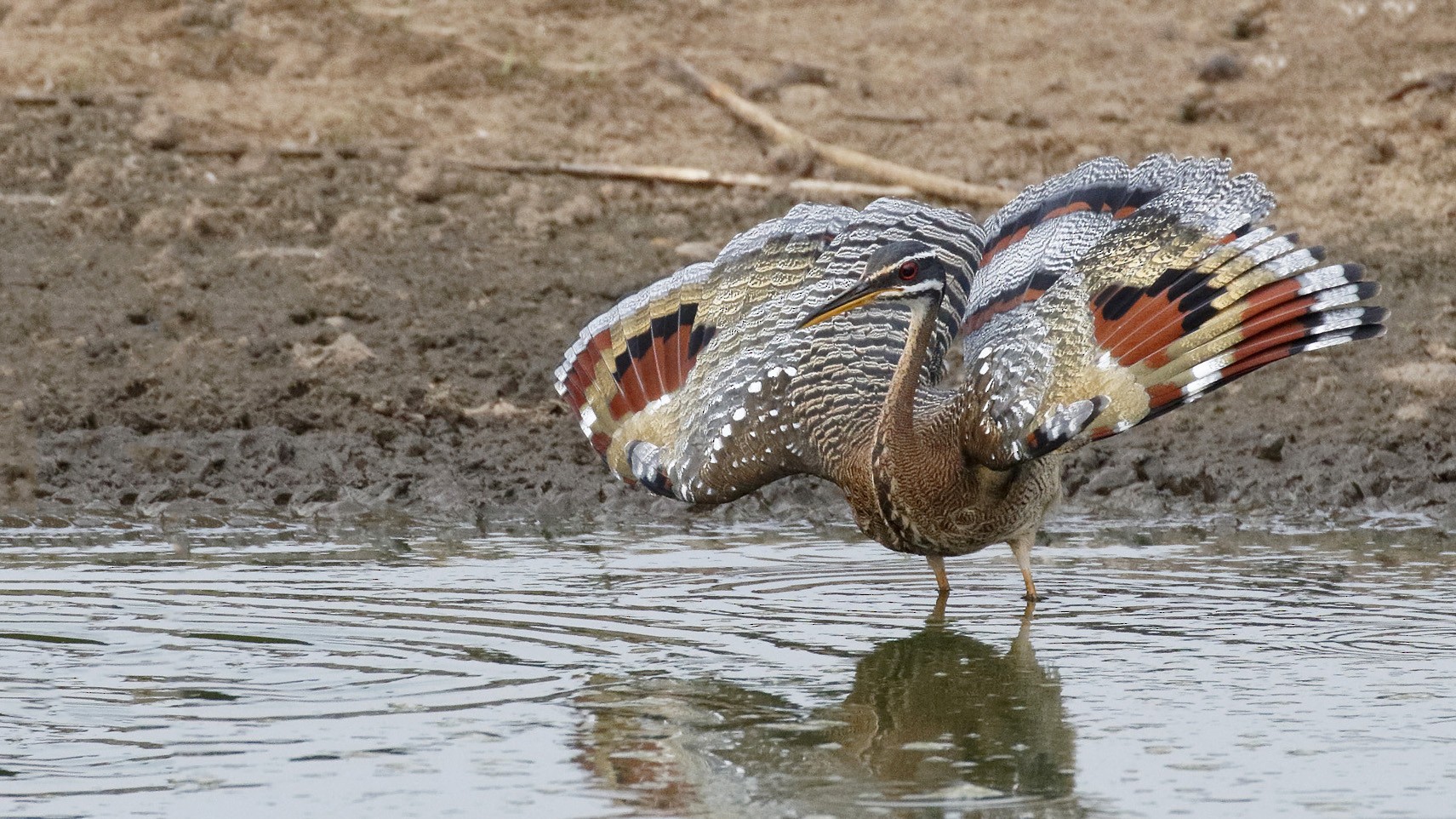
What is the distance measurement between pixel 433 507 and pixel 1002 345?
275cm

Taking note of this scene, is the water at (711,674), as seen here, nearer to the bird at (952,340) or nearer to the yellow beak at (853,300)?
the bird at (952,340)

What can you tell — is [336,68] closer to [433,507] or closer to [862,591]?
[433,507]

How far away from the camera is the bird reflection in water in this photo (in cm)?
461

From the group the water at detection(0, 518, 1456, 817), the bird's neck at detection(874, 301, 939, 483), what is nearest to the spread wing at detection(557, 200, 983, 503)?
the bird's neck at detection(874, 301, 939, 483)

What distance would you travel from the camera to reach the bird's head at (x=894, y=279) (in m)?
6.24

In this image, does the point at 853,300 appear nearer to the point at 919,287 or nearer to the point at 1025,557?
the point at 919,287

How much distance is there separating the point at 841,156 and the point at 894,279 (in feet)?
17.0

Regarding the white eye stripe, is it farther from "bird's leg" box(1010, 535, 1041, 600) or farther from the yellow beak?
"bird's leg" box(1010, 535, 1041, 600)

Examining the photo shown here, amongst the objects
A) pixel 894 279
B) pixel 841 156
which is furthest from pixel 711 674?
pixel 841 156

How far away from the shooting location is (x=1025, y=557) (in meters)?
6.81

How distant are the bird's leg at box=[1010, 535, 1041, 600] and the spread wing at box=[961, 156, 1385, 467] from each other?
58 cm

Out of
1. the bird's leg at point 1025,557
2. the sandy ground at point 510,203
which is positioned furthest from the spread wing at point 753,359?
the sandy ground at point 510,203

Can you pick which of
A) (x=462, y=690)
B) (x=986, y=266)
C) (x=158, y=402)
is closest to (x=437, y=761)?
(x=462, y=690)

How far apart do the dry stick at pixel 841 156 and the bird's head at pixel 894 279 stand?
15.1 ft
